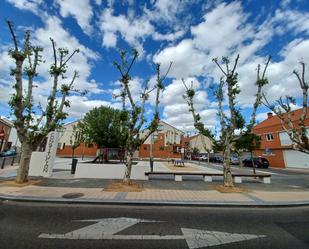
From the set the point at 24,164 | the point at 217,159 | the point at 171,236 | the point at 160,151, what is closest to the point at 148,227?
the point at 171,236

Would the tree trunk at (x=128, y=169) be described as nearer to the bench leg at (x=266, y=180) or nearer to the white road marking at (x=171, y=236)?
the white road marking at (x=171, y=236)

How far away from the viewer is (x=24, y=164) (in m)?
11.1

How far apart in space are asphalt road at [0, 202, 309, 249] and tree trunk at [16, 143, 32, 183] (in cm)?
414

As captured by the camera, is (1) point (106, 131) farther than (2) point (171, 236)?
Yes

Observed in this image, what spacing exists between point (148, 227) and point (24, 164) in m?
9.11

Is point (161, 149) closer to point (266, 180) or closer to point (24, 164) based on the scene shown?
point (266, 180)

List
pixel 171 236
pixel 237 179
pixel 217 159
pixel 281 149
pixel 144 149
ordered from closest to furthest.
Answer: pixel 171 236, pixel 237 179, pixel 281 149, pixel 217 159, pixel 144 149

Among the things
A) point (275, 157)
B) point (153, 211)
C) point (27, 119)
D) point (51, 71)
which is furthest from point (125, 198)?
point (275, 157)

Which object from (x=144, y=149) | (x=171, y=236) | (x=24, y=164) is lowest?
(x=171, y=236)

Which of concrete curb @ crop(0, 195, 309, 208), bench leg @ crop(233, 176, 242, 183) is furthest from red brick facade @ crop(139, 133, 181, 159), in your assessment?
concrete curb @ crop(0, 195, 309, 208)

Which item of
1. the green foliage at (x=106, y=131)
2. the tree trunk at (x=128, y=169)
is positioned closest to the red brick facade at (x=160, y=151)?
the green foliage at (x=106, y=131)

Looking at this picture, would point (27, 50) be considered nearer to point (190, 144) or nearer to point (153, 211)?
point (153, 211)

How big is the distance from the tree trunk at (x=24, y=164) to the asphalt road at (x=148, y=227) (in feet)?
13.6

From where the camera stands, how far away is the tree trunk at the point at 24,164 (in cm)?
1094
